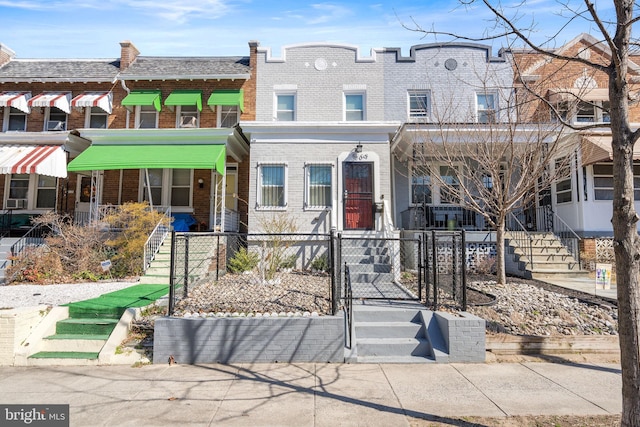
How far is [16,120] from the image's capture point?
1516 centimetres

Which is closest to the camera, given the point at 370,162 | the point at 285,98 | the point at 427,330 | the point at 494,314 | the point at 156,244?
the point at 427,330

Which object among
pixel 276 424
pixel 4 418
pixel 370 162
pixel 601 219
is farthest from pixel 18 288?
pixel 601 219

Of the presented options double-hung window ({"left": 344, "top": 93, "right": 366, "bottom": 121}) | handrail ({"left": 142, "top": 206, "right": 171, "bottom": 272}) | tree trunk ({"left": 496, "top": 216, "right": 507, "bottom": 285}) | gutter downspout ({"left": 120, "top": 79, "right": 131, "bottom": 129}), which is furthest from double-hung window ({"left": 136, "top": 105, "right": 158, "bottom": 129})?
tree trunk ({"left": 496, "top": 216, "right": 507, "bottom": 285})

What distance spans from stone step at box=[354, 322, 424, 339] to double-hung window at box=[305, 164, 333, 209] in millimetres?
6361

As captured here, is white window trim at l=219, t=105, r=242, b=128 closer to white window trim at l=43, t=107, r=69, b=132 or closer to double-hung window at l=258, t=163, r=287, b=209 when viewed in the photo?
double-hung window at l=258, t=163, r=287, b=209

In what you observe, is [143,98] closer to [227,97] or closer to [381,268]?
[227,97]

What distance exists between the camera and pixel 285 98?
46.5 feet

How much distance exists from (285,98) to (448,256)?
8.59 meters

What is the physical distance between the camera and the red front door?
11992mm

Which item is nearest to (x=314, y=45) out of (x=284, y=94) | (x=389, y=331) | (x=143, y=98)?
(x=284, y=94)

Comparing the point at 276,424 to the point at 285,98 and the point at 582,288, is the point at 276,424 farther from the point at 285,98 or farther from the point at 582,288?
the point at 285,98

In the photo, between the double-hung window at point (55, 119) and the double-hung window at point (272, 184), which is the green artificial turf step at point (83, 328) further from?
the double-hung window at point (55, 119)

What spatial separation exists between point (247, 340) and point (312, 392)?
1.50 m

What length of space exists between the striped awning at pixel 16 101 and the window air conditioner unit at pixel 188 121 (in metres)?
6.07
